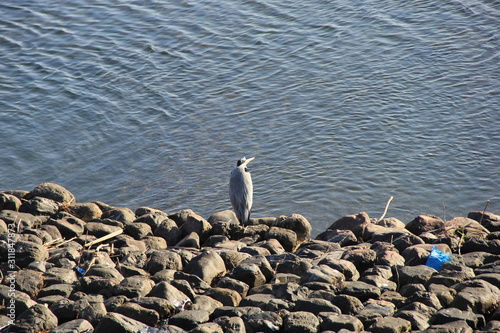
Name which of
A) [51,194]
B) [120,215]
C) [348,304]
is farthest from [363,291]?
[51,194]

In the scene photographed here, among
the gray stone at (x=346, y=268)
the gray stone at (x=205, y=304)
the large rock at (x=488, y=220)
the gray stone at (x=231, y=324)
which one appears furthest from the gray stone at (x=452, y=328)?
the large rock at (x=488, y=220)

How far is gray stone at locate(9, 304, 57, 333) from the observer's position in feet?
13.8

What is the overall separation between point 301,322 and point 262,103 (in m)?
6.86

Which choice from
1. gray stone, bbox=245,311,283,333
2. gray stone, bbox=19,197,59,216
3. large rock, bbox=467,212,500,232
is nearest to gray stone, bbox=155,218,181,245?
gray stone, bbox=19,197,59,216

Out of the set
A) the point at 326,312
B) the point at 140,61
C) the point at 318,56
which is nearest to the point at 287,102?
the point at 318,56

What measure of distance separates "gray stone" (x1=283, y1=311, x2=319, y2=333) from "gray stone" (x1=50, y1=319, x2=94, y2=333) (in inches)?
56.5

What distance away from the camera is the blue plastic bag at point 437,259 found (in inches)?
207

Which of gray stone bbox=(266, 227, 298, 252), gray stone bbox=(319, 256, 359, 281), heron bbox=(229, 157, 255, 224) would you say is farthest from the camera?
heron bbox=(229, 157, 255, 224)

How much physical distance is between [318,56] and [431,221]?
20.7 feet

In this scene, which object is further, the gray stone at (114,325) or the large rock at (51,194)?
the large rock at (51,194)

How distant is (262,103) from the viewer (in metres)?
10.6

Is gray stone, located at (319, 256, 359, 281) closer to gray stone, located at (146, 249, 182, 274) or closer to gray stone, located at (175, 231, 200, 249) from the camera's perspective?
gray stone, located at (146, 249, 182, 274)
